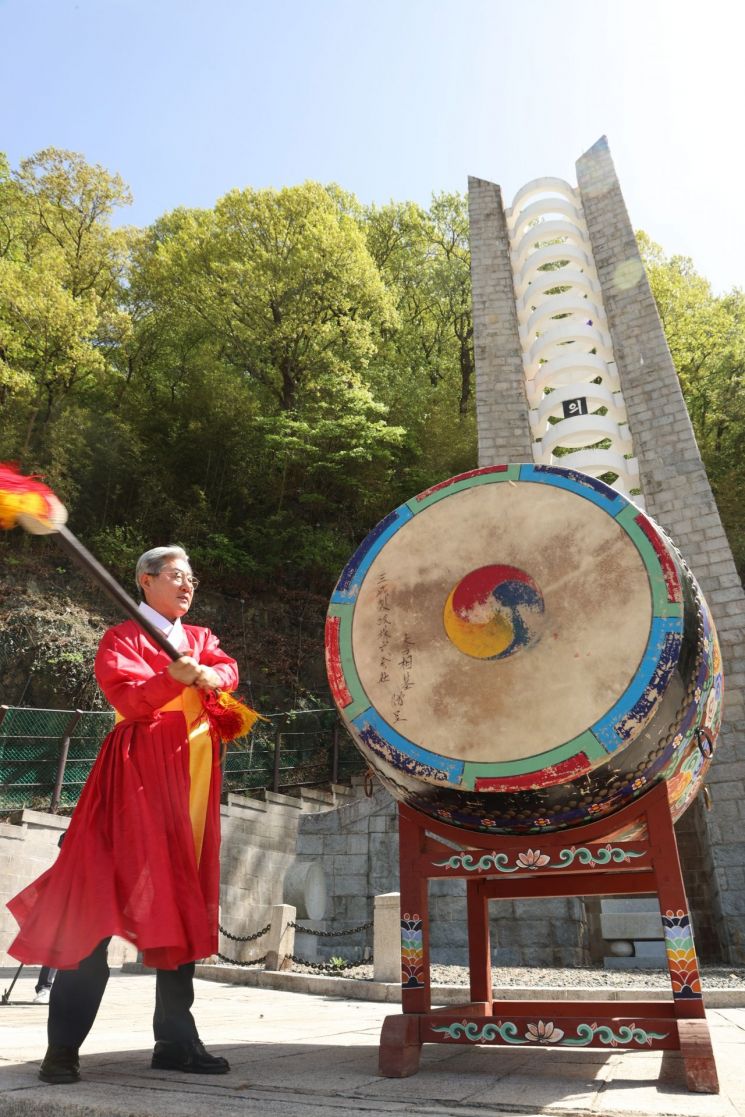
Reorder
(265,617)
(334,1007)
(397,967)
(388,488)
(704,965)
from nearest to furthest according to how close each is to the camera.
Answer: (334,1007), (397,967), (704,965), (265,617), (388,488)

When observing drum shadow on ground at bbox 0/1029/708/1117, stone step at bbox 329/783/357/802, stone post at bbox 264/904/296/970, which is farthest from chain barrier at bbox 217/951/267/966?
drum shadow on ground at bbox 0/1029/708/1117

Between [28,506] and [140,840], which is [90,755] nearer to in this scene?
[140,840]

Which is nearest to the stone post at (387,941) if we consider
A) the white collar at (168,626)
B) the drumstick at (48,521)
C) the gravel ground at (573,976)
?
the gravel ground at (573,976)

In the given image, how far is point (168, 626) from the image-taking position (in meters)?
2.69

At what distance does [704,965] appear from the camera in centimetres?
→ 896

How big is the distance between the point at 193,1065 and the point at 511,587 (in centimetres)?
176

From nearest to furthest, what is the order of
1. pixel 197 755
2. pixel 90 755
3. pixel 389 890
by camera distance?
pixel 197 755
pixel 389 890
pixel 90 755

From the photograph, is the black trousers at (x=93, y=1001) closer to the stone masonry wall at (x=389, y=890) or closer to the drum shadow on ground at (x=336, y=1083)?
the drum shadow on ground at (x=336, y=1083)

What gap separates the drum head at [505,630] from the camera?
2.33 m

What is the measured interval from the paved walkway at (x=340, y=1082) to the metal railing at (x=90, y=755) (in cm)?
709

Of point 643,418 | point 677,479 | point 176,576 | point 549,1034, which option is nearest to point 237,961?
point 549,1034

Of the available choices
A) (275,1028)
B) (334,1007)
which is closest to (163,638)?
(275,1028)

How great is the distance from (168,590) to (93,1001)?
4.25 ft

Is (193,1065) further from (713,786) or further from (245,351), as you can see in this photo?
(245,351)
